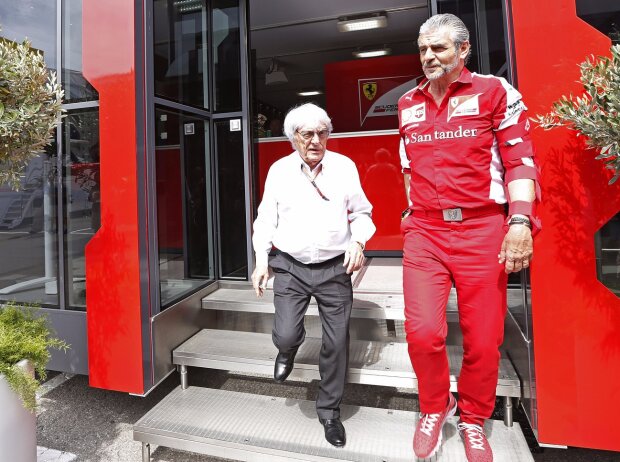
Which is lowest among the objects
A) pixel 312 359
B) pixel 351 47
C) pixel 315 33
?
pixel 312 359

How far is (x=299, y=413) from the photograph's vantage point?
7.32ft

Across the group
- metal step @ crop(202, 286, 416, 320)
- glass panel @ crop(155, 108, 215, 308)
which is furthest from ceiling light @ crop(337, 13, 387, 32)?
metal step @ crop(202, 286, 416, 320)

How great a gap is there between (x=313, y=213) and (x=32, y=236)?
1.91 meters

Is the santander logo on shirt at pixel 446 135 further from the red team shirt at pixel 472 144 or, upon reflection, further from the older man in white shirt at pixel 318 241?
the older man in white shirt at pixel 318 241

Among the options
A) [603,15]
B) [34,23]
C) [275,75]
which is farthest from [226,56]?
[275,75]

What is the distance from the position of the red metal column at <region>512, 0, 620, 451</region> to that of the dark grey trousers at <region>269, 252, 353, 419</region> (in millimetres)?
817

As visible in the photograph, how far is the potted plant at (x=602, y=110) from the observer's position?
1.41 m

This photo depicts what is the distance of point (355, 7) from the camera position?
5.73 meters

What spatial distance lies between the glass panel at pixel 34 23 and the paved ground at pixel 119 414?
82.5 inches

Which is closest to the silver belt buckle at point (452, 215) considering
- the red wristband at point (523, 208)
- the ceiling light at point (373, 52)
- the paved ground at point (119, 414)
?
the red wristband at point (523, 208)

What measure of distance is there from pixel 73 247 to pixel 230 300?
987 mm

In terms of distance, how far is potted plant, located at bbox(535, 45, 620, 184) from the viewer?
1414 millimetres

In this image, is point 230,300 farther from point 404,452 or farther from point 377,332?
point 404,452

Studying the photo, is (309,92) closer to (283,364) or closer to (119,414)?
(119,414)
